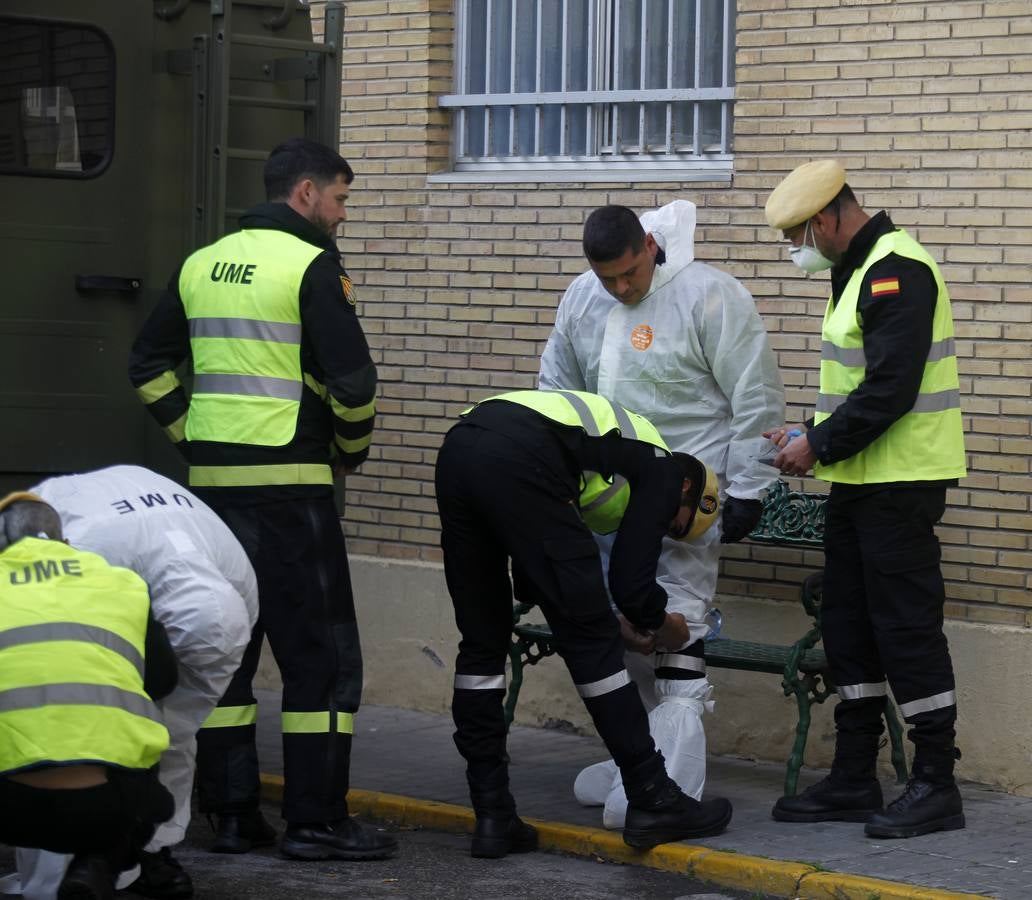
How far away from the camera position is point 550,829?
20.1ft

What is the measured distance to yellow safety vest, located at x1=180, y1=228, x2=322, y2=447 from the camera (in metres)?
5.78

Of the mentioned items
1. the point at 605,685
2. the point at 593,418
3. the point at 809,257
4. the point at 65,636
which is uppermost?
the point at 809,257

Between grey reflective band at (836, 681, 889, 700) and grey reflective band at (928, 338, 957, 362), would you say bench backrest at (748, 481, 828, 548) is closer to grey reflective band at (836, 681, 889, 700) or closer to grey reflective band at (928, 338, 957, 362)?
grey reflective band at (836, 681, 889, 700)

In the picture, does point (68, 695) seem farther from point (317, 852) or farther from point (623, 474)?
point (623, 474)

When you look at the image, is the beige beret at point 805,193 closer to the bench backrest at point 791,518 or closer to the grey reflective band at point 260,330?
the bench backrest at point 791,518

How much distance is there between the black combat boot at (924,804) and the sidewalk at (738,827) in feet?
0.12

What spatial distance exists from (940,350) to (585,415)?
3.84ft

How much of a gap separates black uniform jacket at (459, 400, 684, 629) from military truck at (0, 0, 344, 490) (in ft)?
5.59

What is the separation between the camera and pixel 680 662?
6305 millimetres

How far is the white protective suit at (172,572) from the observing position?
495 centimetres

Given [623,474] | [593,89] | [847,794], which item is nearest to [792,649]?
[847,794]

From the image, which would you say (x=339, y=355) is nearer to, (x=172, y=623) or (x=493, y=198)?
(x=172, y=623)

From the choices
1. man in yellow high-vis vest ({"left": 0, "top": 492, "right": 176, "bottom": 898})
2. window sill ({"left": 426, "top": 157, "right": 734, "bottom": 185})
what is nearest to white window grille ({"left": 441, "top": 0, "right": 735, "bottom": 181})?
window sill ({"left": 426, "top": 157, "right": 734, "bottom": 185})

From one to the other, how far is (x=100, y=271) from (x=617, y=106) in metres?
2.38
